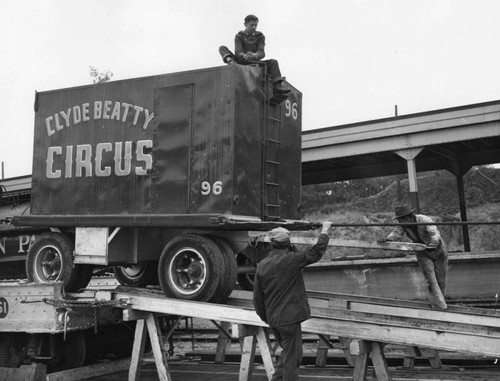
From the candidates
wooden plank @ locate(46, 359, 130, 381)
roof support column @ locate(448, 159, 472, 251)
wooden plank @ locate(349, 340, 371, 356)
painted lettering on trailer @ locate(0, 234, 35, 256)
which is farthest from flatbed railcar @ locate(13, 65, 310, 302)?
roof support column @ locate(448, 159, 472, 251)

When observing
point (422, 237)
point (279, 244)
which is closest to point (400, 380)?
point (422, 237)

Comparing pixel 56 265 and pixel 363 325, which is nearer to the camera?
pixel 363 325

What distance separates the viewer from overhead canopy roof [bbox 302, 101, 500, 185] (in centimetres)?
1293

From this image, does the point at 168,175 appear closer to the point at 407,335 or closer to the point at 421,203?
the point at 407,335

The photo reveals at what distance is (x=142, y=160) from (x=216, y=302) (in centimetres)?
203

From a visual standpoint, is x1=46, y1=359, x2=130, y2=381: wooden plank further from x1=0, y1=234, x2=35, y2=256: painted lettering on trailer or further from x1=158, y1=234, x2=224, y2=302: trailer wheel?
x1=0, y1=234, x2=35, y2=256: painted lettering on trailer

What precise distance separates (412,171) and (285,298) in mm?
8896

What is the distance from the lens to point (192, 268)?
280 inches

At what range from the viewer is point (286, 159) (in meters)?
8.23

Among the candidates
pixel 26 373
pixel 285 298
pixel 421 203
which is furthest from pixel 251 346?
pixel 421 203

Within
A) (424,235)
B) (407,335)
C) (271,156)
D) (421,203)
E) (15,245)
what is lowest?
(407,335)

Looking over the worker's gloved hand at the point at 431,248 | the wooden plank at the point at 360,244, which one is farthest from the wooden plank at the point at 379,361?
the worker's gloved hand at the point at 431,248

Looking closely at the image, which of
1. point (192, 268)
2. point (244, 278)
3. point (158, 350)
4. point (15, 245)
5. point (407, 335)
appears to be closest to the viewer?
point (407, 335)

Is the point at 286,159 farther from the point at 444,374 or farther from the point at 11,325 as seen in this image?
the point at 11,325
